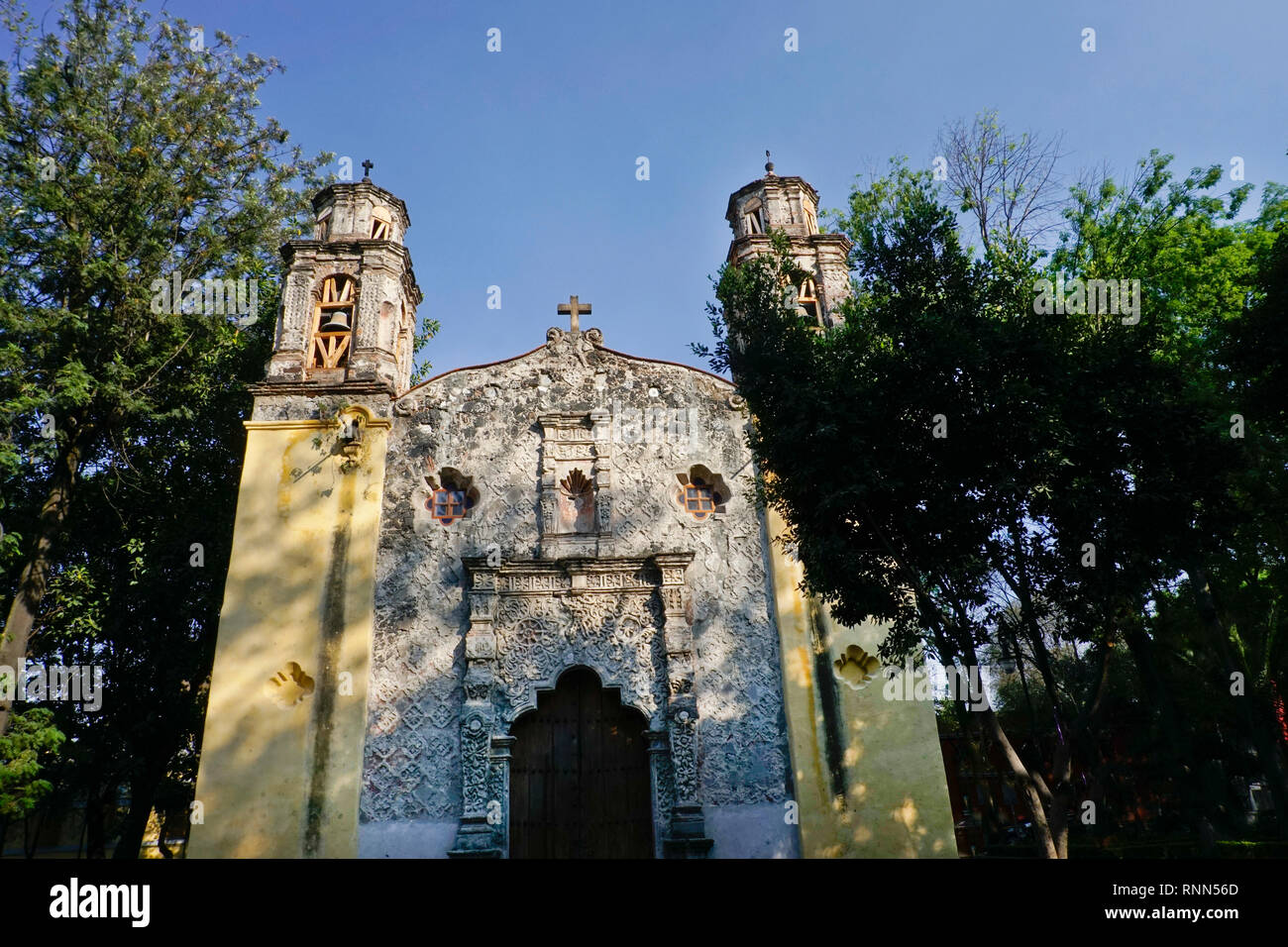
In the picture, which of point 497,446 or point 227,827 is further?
point 497,446

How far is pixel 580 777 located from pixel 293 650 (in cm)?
440

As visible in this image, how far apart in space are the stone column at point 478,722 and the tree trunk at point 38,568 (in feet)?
20.7

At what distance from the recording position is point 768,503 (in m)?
9.61

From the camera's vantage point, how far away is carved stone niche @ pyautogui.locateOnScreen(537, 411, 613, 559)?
12.3m

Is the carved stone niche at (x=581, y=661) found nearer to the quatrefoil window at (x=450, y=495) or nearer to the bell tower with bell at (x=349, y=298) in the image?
the quatrefoil window at (x=450, y=495)

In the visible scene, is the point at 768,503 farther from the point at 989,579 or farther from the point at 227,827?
the point at 227,827

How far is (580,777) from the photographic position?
11.2 m

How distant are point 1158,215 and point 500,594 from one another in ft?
45.2

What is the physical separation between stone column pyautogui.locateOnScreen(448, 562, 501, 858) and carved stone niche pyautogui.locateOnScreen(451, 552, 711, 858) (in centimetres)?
1

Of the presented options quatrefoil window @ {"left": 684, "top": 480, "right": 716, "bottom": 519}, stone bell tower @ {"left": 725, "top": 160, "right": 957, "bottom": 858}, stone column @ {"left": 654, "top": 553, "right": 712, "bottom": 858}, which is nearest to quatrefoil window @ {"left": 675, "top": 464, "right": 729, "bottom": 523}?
quatrefoil window @ {"left": 684, "top": 480, "right": 716, "bottom": 519}

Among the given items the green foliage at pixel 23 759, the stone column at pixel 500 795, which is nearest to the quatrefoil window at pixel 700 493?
the stone column at pixel 500 795

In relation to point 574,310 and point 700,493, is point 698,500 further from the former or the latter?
Answer: point 574,310

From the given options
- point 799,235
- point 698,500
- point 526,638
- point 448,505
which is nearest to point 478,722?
point 526,638
